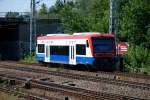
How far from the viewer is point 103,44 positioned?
33406 mm

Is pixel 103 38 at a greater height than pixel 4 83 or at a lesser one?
greater

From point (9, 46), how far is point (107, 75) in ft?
119

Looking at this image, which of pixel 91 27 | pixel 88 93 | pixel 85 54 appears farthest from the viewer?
pixel 91 27

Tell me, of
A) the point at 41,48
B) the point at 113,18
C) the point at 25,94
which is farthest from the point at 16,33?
the point at 25,94

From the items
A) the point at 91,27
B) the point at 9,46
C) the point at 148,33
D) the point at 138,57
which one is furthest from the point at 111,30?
the point at 9,46

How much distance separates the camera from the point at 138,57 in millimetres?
35219

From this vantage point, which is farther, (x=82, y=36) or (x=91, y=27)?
(x=91, y=27)

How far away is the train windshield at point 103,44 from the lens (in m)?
33.1

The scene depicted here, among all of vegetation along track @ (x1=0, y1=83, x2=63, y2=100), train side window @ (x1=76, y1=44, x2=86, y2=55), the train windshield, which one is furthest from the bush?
vegetation along track @ (x1=0, y1=83, x2=63, y2=100)

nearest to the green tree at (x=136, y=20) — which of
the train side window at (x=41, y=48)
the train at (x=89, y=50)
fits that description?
the train side window at (x=41, y=48)

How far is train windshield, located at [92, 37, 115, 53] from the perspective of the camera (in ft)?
108

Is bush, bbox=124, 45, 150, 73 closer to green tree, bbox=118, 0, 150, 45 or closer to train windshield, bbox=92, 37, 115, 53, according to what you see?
train windshield, bbox=92, 37, 115, 53

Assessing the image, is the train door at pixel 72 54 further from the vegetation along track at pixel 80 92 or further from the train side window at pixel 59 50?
the vegetation along track at pixel 80 92

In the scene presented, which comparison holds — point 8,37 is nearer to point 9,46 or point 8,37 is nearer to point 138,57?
point 9,46
